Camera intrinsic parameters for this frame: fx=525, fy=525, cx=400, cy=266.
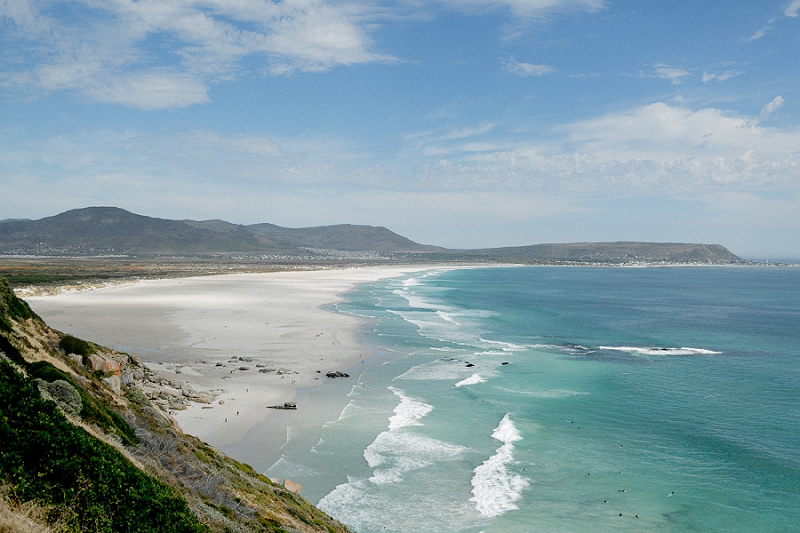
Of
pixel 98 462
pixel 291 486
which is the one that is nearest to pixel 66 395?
pixel 98 462

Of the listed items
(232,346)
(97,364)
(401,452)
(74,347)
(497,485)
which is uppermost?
(74,347)

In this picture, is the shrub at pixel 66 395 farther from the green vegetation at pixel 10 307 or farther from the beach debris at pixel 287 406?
the beach debris at pixel 287 406

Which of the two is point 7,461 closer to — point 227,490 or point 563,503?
point 227,490

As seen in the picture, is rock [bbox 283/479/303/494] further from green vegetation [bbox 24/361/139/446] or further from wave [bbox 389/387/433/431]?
wave [bbox 389/387/433/431]

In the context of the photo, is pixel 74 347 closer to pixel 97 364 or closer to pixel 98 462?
pixel 97 364

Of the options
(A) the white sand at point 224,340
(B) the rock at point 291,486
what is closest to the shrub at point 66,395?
(B) the rock at point 291,486

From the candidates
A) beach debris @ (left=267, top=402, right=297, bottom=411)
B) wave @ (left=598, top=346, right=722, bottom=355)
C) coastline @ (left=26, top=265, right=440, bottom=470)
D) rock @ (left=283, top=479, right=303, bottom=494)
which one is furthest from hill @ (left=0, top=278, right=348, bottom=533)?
wave @ (left=598, top=346, right=722, bottom=355)
